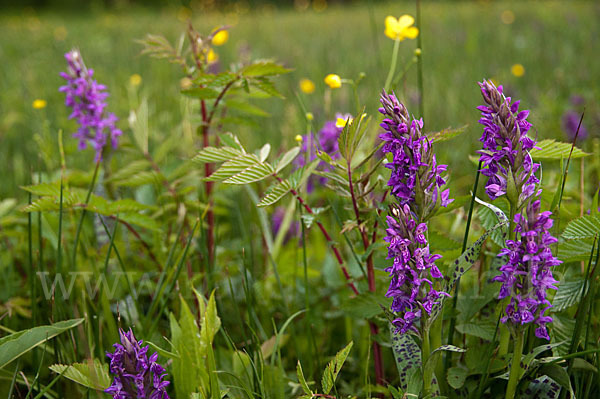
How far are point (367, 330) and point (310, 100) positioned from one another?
258 cm

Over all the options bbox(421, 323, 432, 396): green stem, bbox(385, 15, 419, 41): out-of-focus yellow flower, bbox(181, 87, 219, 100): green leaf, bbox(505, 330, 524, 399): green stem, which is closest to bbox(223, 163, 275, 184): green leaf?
bbox(181, 87, 219, 100): green leaf

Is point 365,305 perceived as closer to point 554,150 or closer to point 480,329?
point 480,329

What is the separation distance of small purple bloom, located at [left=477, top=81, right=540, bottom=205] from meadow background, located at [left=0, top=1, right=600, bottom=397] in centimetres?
25

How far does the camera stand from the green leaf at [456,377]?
0.89m

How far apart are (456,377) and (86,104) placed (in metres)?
1.15

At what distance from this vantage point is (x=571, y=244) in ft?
3.12

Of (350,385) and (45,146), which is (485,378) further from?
(45,146)

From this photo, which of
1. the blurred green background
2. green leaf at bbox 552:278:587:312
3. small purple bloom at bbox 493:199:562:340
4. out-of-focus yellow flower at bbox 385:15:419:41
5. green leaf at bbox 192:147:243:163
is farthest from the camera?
the blurred green background

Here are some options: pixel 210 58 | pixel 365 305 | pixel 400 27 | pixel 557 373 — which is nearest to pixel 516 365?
pixel 557 373

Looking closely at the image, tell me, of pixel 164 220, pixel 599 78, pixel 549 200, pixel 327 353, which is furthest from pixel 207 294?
pixel 599 78

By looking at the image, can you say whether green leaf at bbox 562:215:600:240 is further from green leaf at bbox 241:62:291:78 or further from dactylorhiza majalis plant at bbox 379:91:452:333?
green leaf at bbox 241:62:291:78

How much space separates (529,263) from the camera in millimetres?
707

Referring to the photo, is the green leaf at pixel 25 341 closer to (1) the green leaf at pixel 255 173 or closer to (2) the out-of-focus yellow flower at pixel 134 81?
(1) the green leaf at pixel 255 173

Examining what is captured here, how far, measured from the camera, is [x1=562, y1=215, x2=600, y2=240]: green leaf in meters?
0.86
